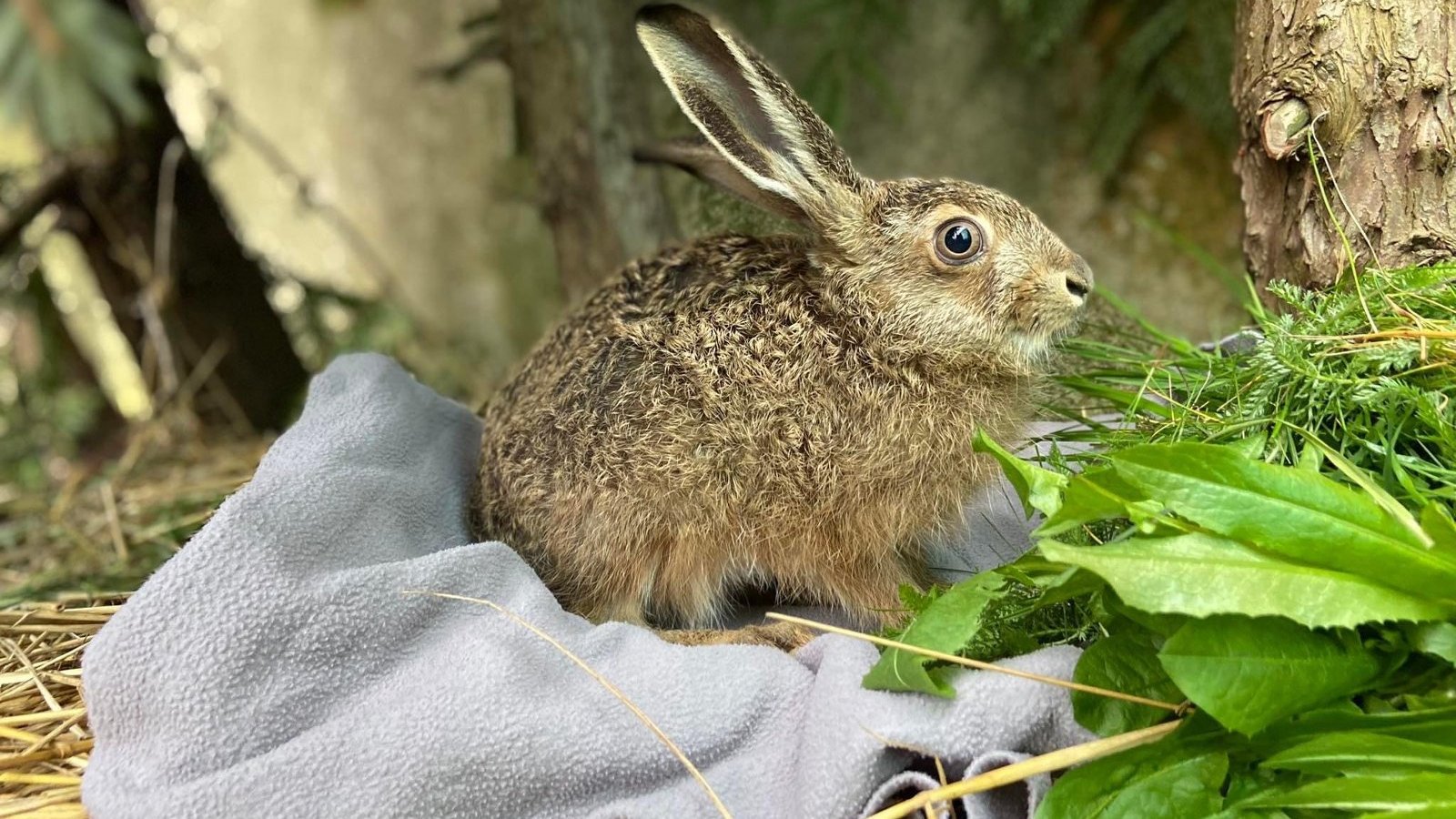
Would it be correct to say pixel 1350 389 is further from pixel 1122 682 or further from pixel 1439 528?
pixel 1122 682

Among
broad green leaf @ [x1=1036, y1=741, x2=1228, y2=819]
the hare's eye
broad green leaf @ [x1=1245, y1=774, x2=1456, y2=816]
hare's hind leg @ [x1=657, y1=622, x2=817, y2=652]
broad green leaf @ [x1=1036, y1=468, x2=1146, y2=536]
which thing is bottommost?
hare's hind leg @ [x1=657, y1=622, x2=817, y2=652]

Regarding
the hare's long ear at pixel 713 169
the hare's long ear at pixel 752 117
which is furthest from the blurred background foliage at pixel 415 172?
the hare's long ear at pixel 752 117

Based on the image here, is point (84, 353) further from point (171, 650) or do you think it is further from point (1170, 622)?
point (1170, 622)

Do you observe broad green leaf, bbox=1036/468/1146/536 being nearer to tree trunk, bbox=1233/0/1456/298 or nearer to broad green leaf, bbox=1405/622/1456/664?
broad green leaf, bbox=1405/622/1456/664

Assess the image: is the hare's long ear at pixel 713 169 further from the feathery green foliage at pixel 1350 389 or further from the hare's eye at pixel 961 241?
the feathery green foliage at pixel 1350 389

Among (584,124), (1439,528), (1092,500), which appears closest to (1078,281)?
(1092,500)

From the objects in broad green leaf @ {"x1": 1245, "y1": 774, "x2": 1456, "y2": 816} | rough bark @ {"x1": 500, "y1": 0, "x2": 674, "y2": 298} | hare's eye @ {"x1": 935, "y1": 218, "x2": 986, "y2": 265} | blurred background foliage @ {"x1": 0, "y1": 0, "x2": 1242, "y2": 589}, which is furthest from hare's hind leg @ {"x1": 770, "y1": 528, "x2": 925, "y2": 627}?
rough bark @ {"x1": 500, "y1": 0, "x2": 674, "y2": 298}

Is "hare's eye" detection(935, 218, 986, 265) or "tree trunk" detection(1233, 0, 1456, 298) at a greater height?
"tree trunk" detection(1233, 0, 1456, 298)
